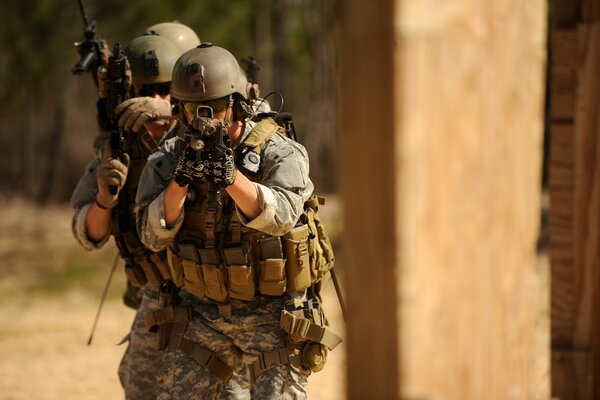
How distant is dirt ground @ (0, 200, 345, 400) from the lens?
24.3 feet

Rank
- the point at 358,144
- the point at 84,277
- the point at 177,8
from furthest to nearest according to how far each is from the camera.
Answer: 1. the point at 177,8
2. the point at 84,277
3. the point at 358,144

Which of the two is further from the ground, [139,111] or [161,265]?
[139,111]

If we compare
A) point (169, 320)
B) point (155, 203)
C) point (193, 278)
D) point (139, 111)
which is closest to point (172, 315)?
point (169, 320)

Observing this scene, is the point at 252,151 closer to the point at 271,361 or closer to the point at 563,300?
the point at 271,361

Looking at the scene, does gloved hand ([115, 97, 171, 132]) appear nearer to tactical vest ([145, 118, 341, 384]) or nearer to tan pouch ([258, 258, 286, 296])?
tactical vest ([145, 118, 341, 384])

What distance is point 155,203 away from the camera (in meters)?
3.71

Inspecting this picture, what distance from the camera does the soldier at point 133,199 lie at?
4.52 m

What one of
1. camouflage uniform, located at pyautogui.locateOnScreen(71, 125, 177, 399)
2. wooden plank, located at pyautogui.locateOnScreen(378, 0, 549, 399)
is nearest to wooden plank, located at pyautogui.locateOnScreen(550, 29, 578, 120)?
wooden plank, located at pyautogui.locateOnScreen(378, 0, 549, 399)

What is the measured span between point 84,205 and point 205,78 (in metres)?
1.26

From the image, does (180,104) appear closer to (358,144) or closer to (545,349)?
(358,144)

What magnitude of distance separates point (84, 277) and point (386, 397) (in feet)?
32.4

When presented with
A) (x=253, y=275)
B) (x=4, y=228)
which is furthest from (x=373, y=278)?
(x=4, y=228)

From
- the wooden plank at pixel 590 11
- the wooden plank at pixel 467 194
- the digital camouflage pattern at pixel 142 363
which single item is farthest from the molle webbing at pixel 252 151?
the wooden plank at pixel 467 194

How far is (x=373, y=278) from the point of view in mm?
1650
